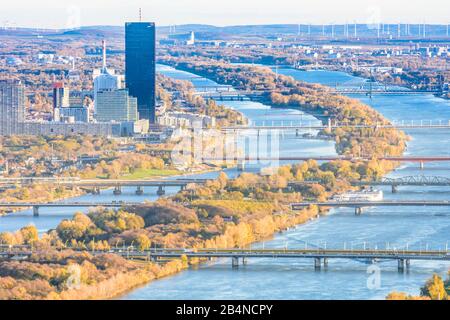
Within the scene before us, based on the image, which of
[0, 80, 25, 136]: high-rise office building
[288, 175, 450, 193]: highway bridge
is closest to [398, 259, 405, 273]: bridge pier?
[288, 175, 450, 193]: highway bridge

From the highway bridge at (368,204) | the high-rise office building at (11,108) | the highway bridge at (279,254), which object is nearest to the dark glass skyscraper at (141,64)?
the high-rise office building at (11,108)

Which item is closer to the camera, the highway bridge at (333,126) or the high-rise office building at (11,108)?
the highway bridge at (333,126)

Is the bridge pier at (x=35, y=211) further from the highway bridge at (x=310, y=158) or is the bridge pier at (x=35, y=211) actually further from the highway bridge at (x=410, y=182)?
the highway bridge at (x=310, y=158)

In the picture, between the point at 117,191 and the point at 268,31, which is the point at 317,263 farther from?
the point at 268,31

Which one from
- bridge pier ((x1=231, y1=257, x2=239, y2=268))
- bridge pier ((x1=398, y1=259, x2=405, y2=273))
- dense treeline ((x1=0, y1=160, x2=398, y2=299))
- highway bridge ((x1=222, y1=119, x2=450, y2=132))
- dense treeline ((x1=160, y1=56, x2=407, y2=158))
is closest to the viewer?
dense treeline ((x1=0, y1=160, x2=398, y2=299))

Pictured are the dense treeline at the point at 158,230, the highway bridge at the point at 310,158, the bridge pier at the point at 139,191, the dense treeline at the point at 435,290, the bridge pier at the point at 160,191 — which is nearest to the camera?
the dense treeline at the point at 435,290

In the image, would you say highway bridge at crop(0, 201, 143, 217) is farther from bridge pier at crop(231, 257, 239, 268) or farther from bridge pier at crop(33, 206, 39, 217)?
bridge pier at crop(231, 257, 239, 268)
